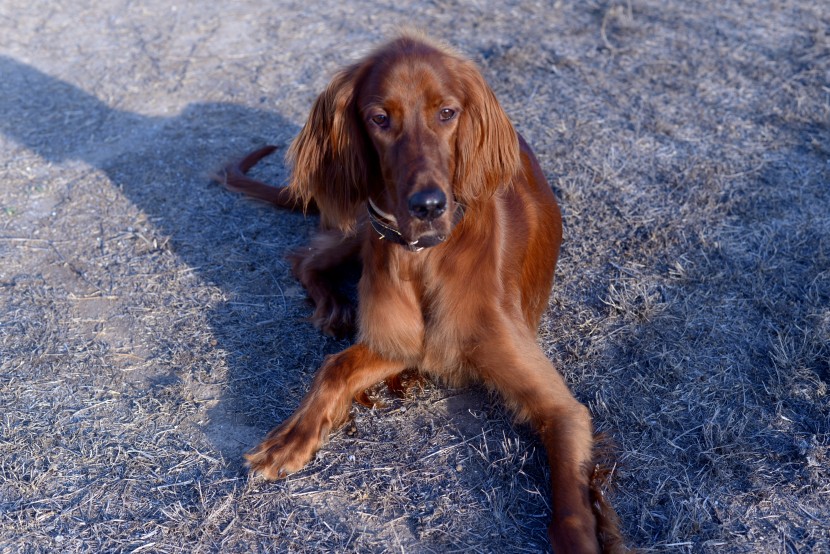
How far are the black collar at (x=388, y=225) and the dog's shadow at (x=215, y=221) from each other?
2.41ft

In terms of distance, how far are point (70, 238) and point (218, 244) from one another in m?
0.77

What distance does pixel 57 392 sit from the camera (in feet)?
9.80

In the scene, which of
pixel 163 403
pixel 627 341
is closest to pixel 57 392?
pixel 163 403

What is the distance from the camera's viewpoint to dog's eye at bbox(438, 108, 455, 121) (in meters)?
2.54

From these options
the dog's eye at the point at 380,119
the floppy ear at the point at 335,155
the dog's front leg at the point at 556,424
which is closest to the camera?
the dog's front leg at the point at 556,424

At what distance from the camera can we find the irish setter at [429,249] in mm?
2467

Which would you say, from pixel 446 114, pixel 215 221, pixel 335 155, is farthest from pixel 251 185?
pixel 446 114

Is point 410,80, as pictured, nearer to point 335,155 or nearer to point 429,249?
point 335,155

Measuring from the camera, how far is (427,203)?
2.35m

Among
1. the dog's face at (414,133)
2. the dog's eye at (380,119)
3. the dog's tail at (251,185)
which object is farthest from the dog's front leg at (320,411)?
the dog's tail at (251,185)

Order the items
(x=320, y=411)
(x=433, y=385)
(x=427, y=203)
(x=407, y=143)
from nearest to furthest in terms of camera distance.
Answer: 1. (x=427, y=203)
2. (x=407, y=143)
3. (x=320, y=411)
4. (x=433, y=385)

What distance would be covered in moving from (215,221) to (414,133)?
6.08ft

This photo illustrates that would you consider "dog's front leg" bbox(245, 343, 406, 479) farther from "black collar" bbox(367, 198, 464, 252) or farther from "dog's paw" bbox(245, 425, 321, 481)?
"black collar" bbox(367, 198, 464, 252)

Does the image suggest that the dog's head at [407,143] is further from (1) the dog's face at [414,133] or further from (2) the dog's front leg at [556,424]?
(2) the dog's front leg at [556,424]
